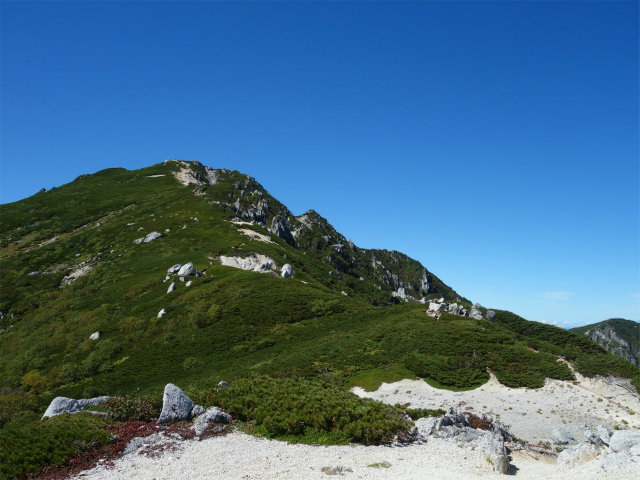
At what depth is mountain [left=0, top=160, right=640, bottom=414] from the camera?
3678cm

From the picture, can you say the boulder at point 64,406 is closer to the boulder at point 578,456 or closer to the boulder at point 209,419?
the boulder at point 209,419

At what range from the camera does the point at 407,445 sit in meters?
19.9

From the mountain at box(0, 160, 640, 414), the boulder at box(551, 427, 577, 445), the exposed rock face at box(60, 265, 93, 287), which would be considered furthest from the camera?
the exposed rock face at box(60, 265, 93, 287)

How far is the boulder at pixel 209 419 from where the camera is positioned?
20422mm

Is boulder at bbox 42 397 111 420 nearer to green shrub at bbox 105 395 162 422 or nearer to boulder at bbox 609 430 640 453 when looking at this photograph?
green shrub at bbox 105 395 162 422

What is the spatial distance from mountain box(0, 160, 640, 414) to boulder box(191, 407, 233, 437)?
1381 centimetres

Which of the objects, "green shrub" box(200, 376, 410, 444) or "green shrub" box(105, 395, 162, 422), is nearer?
"green shrub" box(200, 376, 410, 444)

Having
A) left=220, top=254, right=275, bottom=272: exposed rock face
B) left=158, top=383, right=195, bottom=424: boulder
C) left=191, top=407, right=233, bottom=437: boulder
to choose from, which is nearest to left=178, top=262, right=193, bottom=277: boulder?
left=220, top=254, right=275, bottom=272: exposed rock face

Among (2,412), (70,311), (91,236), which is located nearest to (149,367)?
(2,412)

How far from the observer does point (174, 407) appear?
2230 centimetres

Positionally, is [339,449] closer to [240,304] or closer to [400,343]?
[400,343]

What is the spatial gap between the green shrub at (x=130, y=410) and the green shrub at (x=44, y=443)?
2.10 m

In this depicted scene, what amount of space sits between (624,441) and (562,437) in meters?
7.11

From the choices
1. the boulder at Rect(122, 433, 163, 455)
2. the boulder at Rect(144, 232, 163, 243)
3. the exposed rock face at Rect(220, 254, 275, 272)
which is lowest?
the boulder at Rect(122, 433, 163, 455)
